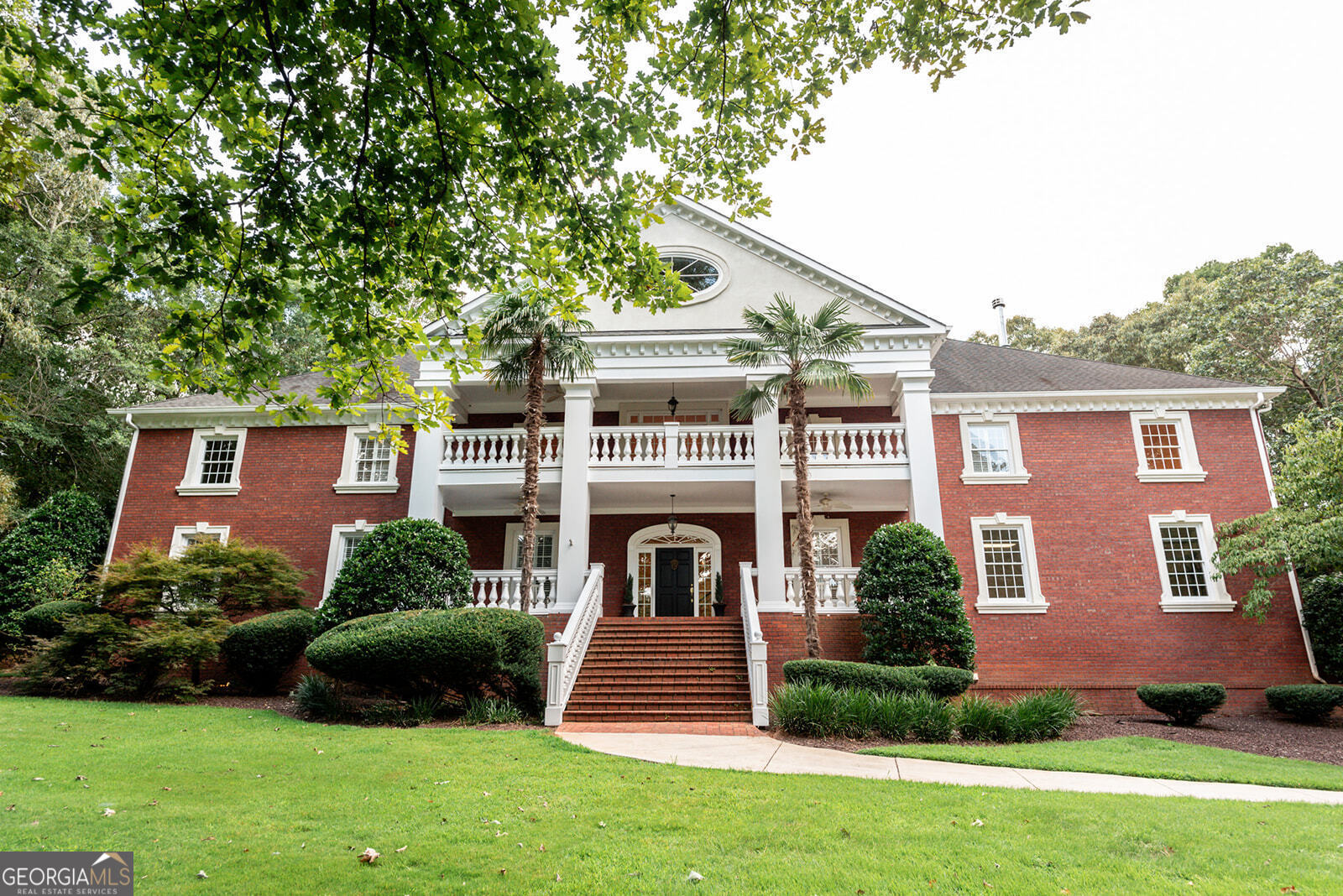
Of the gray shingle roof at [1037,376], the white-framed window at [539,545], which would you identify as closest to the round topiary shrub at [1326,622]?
the gray shingle roof at [1037,376]

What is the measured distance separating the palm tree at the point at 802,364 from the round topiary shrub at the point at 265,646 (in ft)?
32.9

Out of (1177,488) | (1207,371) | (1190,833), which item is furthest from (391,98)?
(1207,371)

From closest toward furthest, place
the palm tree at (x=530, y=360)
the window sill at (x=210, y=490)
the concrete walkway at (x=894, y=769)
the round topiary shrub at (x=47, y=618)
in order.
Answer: the concrete walkway at (x=894, y=769), the palm tree at (x=530, y=360), the round topiary shrub at (x=47, y=618), the window sill at (x=210, y=490)

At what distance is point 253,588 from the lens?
15.5 m

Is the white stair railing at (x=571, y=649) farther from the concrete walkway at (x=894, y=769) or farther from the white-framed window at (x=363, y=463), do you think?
the white-framed window at (x=363, y=463)

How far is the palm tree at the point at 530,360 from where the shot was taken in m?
14.6

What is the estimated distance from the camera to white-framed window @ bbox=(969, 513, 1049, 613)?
15.8 m

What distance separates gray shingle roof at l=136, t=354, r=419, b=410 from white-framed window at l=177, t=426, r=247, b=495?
75 centimetres

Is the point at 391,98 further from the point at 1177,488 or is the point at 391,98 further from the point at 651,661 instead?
the point at 1177,488

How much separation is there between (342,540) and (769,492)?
10.5m

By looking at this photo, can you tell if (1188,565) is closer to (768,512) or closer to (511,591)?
(768,512)

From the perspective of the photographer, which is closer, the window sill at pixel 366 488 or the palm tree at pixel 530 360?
the palm tree at pixel 530 360

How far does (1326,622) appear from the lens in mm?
14828

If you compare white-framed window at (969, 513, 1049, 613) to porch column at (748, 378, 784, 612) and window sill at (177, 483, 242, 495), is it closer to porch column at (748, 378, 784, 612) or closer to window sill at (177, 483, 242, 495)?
porch column at (748, 378, 784, 612)
